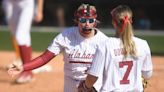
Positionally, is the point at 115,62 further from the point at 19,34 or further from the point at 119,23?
the point at 19,34

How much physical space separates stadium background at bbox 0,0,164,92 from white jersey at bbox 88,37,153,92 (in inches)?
123

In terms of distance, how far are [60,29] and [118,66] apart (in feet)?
33.0

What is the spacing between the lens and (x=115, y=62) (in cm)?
500

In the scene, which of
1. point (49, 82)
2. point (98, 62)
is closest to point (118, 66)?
point (98, 62)

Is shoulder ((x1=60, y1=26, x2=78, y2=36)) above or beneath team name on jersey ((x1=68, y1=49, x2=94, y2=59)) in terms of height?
above

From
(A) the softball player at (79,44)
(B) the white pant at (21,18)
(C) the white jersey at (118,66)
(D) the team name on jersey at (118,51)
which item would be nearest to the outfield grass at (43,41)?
(B) the white pant at (21,18)

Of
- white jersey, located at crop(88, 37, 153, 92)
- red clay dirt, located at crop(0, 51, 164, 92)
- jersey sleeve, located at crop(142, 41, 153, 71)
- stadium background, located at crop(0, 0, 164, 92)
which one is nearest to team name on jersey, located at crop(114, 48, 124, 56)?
white jersey, located at crop(88, 37, 153, 92)

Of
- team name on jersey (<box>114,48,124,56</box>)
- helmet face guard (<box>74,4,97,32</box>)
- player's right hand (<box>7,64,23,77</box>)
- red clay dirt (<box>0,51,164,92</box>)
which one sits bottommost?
red clay dirt (<box>0,51,164,92</box>)

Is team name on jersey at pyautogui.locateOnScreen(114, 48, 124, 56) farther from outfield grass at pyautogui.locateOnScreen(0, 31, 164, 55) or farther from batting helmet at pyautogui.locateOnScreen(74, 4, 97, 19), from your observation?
outfield grass at pyautogui.locateOnScreen(0, 31, 164, 55)

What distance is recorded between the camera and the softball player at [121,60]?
4.98 metres

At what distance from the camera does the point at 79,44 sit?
5938 mm

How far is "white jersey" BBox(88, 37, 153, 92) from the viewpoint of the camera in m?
4.97

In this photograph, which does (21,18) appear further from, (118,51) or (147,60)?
(118,51)

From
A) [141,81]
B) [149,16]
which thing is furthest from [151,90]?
[149,16]
